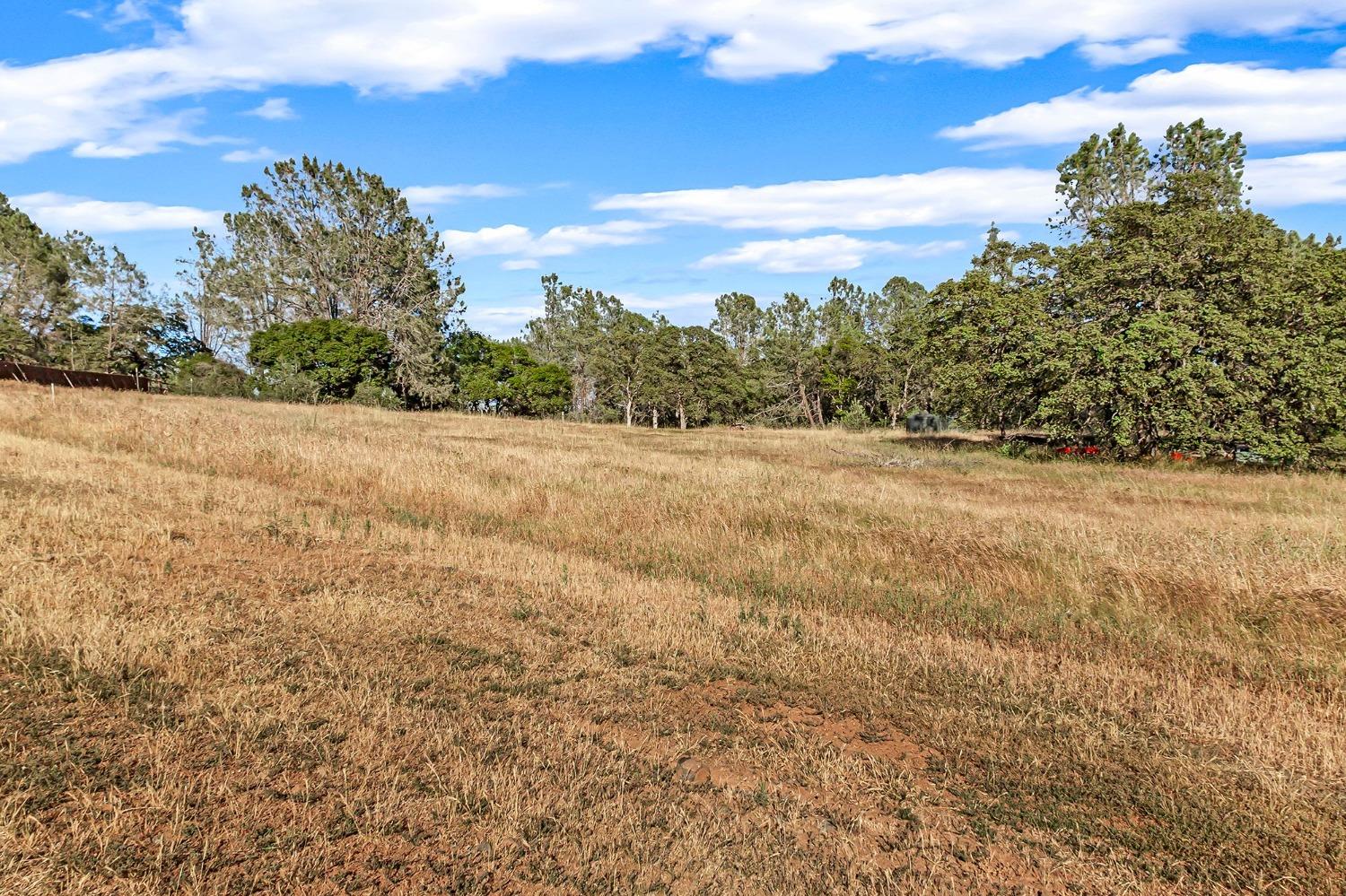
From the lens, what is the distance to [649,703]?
5.43 metres

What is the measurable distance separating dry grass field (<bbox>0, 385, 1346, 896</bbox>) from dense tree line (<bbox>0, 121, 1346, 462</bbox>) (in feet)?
50.6

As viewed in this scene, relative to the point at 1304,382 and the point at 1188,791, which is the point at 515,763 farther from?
the point at 1304,382

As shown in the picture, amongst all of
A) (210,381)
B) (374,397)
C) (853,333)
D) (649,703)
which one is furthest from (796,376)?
(649,703)

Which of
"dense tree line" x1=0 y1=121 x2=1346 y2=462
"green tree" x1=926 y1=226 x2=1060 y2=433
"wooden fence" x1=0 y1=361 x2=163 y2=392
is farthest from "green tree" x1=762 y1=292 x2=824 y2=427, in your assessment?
"wooden fence" x1=0 y1=361 x2=163 y2=392

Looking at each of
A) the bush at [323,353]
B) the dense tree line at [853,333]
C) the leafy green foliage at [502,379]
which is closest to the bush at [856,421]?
the dense tree line at [853,333]

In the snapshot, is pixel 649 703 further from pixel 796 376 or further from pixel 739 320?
pixel 739 320

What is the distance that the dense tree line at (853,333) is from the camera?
24266mm

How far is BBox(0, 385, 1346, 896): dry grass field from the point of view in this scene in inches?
143

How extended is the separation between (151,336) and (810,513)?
74298 millimetres

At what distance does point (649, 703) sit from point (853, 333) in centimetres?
7933

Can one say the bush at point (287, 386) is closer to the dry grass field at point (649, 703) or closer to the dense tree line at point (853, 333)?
the dense tree line at point (853, 333)

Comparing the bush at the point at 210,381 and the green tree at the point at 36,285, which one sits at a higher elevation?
the green tree at the point at 36,285

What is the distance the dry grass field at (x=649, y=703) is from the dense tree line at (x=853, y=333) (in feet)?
50.6

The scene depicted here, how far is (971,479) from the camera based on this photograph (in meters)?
21.5
